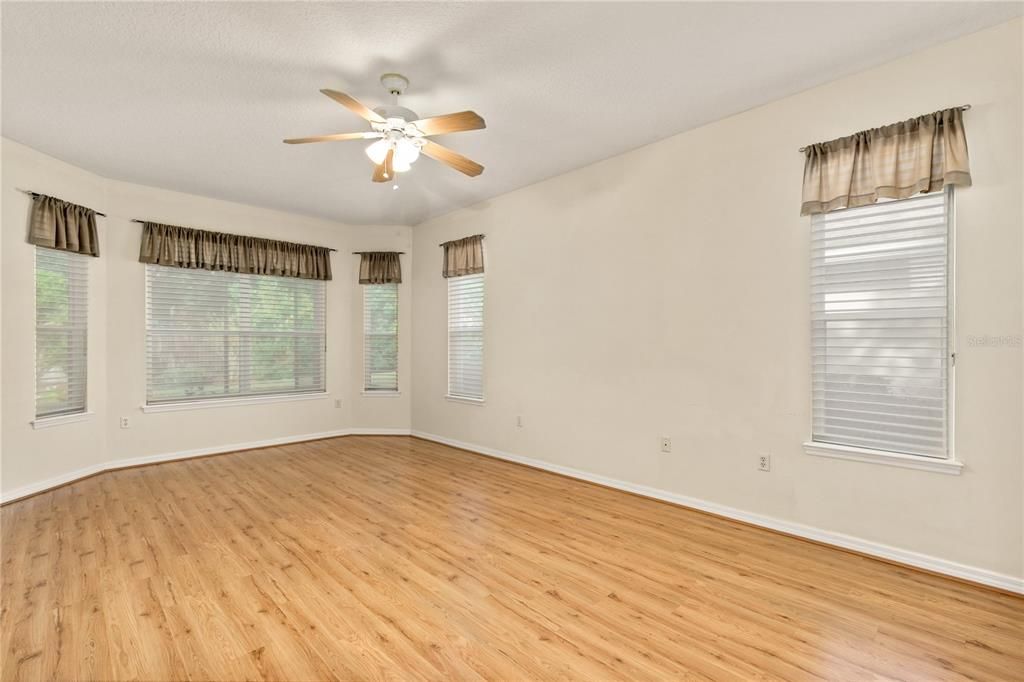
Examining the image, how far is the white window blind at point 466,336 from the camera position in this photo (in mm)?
5641

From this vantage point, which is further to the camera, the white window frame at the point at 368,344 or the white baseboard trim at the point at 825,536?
the white window frame at the point at 368,344

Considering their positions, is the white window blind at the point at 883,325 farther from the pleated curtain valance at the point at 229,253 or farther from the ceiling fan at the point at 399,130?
the pleated curtain valance at the point at 229,253

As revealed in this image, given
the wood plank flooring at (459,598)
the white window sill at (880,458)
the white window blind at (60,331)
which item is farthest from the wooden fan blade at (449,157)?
the white window blind at (60,331)

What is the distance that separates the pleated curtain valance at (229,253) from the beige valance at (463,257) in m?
1.63

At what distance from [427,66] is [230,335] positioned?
4.15 m

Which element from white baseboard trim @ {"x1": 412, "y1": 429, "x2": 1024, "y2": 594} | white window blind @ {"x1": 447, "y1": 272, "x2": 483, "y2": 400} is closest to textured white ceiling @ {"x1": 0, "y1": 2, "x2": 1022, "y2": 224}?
white window blind @ {"x1": 447, "y1": 272, "x2": 483, "y2": 400}

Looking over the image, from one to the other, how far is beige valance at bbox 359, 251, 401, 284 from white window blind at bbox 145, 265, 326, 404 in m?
0.61

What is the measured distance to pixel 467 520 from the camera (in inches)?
136

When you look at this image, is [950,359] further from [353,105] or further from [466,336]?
[466,336]

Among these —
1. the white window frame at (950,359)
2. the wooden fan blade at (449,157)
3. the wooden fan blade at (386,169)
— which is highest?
the wooden fan blade at (449,157)

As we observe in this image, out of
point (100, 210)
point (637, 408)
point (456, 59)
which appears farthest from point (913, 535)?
point (100, 210)

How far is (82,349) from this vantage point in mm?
4527

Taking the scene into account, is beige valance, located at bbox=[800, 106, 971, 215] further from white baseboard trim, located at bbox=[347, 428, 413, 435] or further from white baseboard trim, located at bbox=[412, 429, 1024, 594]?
white baseboard trim, located at bbox=[347, 428, 413, 435]

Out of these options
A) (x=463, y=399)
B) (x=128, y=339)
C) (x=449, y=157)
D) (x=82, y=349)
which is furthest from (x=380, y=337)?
(x=449, y=157)
